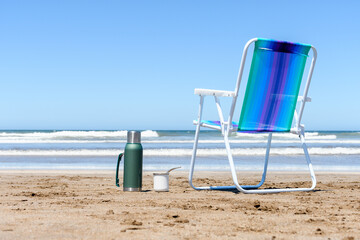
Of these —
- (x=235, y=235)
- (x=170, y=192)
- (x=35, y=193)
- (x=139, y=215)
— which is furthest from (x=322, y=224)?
(x=35, y=193)

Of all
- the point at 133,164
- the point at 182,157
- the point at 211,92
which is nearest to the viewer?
the point at 211,92

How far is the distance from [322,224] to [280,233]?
0.44 m

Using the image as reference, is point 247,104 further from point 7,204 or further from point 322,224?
point 7,204

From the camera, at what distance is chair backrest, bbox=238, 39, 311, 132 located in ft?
14.4

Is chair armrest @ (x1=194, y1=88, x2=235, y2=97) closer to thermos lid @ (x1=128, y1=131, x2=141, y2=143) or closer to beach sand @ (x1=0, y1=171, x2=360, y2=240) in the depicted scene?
thermos lid @ (x1=128, y1=131, x2=141, y2=143)

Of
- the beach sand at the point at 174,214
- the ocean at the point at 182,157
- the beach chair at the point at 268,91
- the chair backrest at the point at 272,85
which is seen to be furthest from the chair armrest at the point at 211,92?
the ocean at the point at 182,157

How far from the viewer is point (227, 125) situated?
4566mm

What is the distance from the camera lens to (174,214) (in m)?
3.31

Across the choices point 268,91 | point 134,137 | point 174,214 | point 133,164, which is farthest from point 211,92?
point 174,214

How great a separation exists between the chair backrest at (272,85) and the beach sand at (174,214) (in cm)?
74

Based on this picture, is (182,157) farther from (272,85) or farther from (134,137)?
(272,85)

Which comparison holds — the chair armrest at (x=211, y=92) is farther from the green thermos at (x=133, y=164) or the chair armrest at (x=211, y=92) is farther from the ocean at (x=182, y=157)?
the ocean at (x=182, y=157)

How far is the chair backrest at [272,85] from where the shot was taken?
14.4 feet

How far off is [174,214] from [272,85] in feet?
6.01
